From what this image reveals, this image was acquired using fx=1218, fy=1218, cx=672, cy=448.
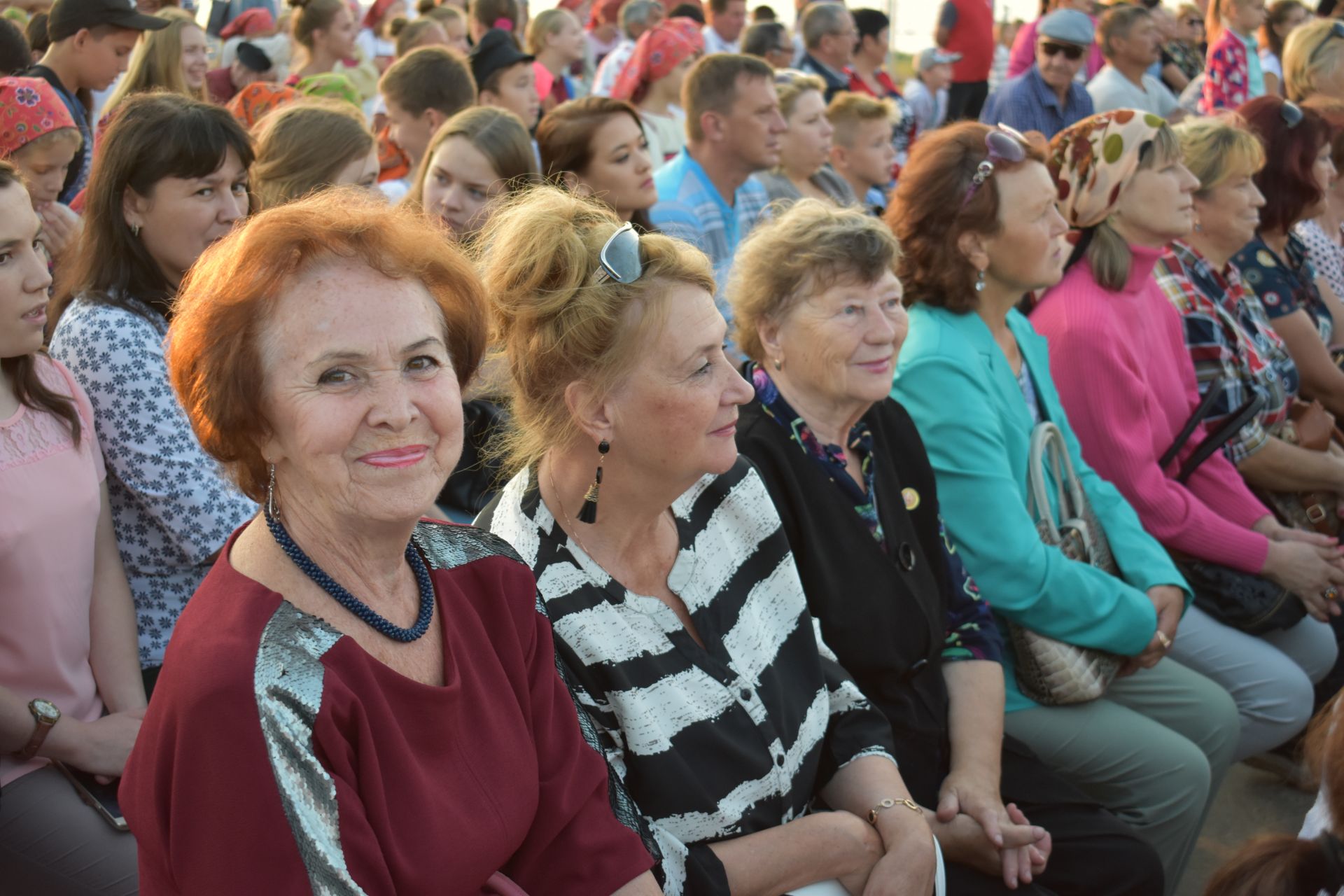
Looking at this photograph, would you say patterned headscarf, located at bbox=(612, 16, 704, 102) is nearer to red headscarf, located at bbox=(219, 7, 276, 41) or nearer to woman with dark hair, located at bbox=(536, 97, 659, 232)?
red headscarf, located at bbox=(219, 7, 276, 41)

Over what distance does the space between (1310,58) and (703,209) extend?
3748mm

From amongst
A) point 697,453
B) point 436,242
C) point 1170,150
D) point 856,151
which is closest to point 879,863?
point 697,453

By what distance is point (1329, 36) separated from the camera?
6.82m

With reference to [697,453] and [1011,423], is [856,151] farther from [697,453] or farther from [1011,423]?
[697,453]

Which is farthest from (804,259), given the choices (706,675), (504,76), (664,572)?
(504,76)

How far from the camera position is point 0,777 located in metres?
2.21

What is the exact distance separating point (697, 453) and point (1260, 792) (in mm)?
2809

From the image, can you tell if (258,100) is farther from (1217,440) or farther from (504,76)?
(1217,440)

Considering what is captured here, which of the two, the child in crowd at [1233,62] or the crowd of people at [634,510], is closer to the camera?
the crowd of people at [634,510]

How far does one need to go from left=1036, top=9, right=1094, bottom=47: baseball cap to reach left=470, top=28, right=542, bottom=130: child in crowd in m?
3.80

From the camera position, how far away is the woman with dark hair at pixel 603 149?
4.79m

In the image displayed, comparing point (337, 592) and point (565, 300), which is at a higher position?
point (565, 300)

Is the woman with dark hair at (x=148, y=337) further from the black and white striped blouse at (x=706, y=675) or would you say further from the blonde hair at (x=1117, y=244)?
the blonde hair at (x=1117, y=244)

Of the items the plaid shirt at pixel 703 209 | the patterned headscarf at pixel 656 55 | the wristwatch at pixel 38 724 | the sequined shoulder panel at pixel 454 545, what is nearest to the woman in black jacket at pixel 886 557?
the sequined shoulder panel at pixel 454 545
